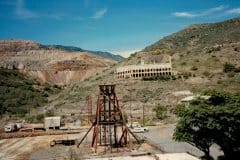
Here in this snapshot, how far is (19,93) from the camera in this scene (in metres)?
103

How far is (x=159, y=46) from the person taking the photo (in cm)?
13850

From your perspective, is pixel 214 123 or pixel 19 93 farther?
pixel 19 93

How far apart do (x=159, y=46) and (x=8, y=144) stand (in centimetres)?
9751

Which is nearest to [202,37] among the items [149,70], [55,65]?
[149,70]

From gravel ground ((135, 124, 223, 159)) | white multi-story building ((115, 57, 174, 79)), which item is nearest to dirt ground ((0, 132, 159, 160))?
gravel ground ((135, 124, 223, 159))

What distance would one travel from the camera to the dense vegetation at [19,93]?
3476 inches

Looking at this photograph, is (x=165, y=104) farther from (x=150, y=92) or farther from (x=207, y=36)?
(x=207, y=36)

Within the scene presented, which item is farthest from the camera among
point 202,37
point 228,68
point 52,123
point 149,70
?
point 202,37

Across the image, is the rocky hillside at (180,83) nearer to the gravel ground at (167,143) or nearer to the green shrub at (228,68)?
the green shrub at (228,68)

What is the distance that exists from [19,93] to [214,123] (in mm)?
83671

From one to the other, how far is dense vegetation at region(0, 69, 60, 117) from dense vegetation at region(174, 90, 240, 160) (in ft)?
193

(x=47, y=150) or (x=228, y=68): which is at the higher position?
(x=228, y=68)

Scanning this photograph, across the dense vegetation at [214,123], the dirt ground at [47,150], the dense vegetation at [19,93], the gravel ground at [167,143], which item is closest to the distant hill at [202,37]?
the dense vegetation at [19,93]

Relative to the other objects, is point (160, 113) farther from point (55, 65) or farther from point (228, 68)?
point (55, 65)
